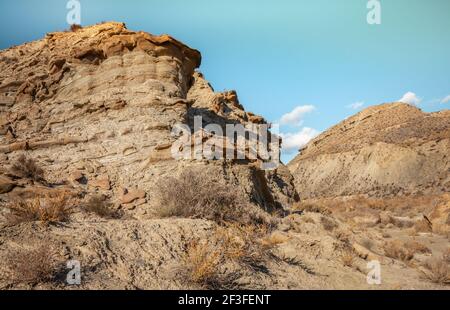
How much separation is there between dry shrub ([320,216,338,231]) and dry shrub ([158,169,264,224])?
111 inches

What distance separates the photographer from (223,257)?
5.86m

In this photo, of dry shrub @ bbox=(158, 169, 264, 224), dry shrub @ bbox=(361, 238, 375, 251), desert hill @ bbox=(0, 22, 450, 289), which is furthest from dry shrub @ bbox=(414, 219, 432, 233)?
dry shrub @ bbox=(158, 169, 264, 224)

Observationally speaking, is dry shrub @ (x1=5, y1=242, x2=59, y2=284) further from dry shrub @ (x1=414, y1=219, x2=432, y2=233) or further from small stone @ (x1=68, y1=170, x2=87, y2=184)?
dry shrub @ (x1=414, y1=219, x2=432, y2=233)

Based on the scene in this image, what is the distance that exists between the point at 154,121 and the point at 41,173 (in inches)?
164

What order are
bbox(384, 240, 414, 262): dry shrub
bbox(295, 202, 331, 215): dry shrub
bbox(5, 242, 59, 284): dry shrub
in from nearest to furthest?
bbox(5, 242, 59, 284): dry shrub, bbox(384, 240, 414, 262): dry shrub, bbox(295, 202, 331, 215): dry shrub

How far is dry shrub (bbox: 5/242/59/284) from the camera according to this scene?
13.8 ft

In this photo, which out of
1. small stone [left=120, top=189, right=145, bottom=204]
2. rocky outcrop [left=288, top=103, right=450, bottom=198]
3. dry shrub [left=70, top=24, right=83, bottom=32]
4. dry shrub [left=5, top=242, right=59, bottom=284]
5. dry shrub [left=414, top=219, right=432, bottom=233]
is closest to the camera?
dry shrub [left=5, top=242, right=59, bottom=284]

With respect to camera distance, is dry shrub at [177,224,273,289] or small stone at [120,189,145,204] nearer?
dry shrub at [177,224,273,289]

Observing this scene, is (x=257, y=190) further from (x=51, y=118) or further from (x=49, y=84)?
(x=49, y=84)

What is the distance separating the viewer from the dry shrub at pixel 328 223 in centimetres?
996

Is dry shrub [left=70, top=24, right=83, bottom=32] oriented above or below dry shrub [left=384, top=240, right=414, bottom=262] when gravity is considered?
above
